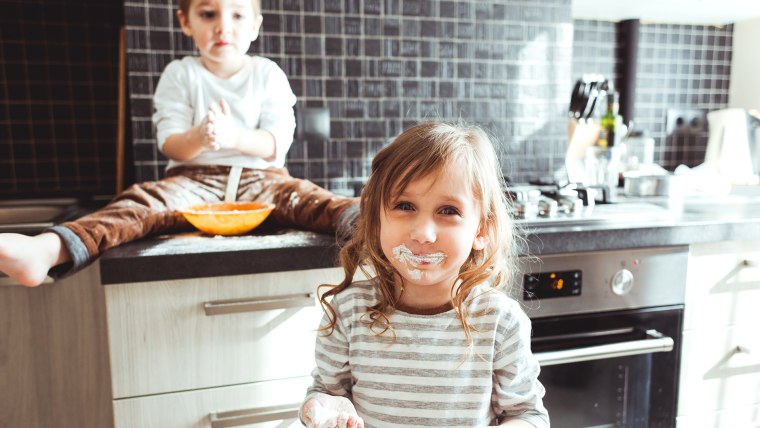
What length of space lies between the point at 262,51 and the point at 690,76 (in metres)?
1.54

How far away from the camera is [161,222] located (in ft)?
3.85

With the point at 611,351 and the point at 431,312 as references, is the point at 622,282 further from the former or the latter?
the point at 431,312

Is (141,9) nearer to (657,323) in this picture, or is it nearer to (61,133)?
(61,133)

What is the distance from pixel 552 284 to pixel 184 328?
711mm

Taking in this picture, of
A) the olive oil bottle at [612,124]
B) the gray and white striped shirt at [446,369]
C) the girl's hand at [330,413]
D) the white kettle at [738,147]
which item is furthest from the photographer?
the white kettle at [738,147]

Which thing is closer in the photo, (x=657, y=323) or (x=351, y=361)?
Result: (x=351, y=361)

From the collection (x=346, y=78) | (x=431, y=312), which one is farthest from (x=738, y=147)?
(x=431, y=312)

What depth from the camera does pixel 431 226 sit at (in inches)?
29.2

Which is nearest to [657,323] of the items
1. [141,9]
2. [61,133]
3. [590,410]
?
[590,410]

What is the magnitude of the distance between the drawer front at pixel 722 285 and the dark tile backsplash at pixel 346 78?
0.55 m

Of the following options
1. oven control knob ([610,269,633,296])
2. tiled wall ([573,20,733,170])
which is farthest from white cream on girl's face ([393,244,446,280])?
tiled wall ([573,20,733,170])

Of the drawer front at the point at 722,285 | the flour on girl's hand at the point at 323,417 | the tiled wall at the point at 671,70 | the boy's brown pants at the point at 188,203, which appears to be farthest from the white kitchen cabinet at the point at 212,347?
the tiled wall at the point at 671,70

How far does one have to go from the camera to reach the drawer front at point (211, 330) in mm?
1021

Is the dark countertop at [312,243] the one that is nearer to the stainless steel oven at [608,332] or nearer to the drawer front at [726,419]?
the stainless steel oven at [608,332]
